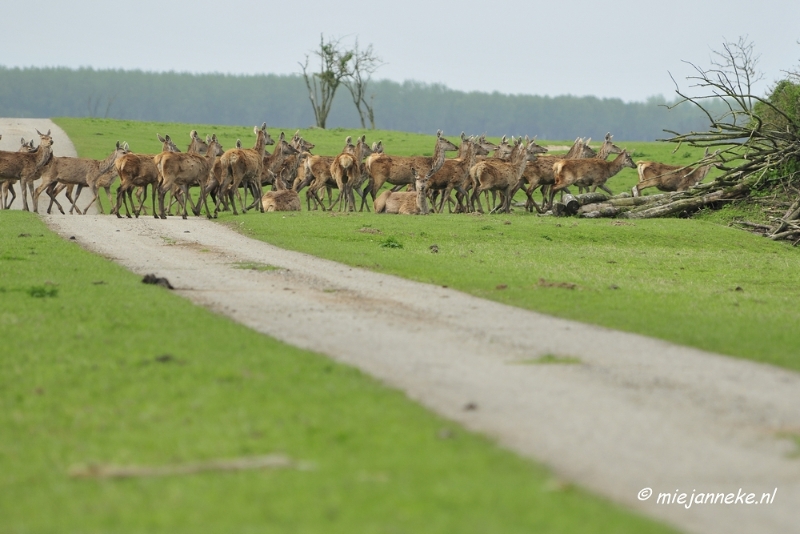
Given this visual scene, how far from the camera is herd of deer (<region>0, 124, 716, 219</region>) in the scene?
2794 cm

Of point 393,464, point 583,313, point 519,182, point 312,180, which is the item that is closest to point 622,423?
point 393,464

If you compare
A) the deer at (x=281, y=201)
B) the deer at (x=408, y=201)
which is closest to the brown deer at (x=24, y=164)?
the deer at (x=281, y=201)

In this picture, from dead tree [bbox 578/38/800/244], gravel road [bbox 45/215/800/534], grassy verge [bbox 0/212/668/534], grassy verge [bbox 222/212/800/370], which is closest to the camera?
grassy verge [bbox 0/212/668/534]

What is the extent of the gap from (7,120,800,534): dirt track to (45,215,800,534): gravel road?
0.02m

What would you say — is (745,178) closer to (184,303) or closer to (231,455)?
(184,303)

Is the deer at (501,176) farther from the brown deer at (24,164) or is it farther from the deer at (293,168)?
the brown deer at (24,164)

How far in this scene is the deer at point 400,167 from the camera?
31469mm

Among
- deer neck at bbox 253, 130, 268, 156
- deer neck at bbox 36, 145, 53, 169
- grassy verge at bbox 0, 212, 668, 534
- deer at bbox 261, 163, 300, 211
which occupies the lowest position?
deer at bbox 261, 163, 300, 211

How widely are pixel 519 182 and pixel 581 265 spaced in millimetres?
13152

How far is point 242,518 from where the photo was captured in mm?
5254

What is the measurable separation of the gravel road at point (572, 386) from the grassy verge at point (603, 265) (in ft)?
2.52

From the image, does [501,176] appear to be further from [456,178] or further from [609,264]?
[609,264]

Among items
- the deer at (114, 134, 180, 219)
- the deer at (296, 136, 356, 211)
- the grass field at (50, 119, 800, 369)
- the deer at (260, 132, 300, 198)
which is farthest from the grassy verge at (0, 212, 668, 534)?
the deer at (260, 132, 300, 198)

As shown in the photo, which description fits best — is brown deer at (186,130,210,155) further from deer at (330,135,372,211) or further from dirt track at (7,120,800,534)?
dirt track at (7,120,800,534)
